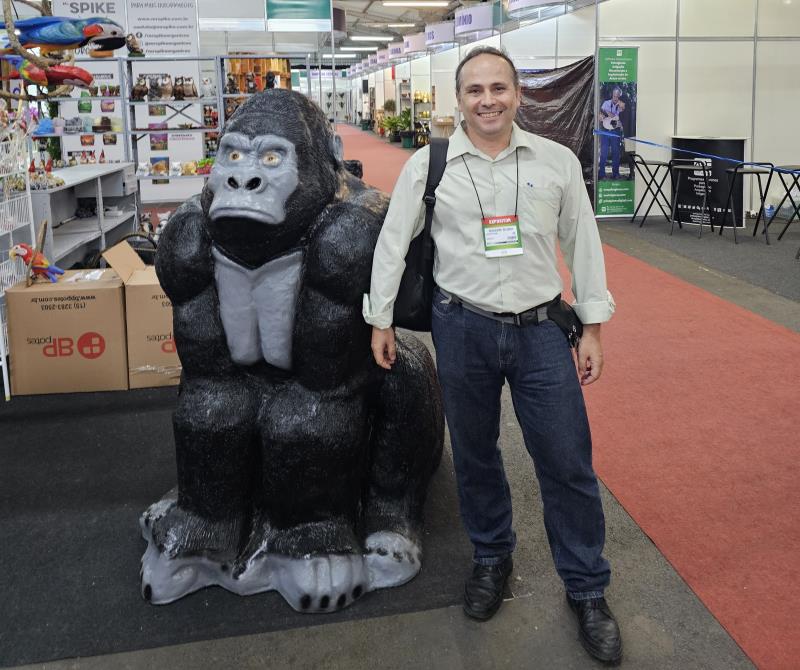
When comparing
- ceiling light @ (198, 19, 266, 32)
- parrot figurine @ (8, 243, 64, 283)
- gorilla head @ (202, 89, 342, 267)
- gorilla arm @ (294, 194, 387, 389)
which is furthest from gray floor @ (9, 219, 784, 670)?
ceiling light @ (198, 19, 266, 32)

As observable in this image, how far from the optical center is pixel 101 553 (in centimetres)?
269

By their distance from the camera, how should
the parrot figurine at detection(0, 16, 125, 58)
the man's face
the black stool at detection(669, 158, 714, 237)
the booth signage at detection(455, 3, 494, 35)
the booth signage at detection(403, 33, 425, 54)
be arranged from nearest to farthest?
1. the man's face
2. the parrot figurine at detection(0, 16, 125, 58)
3. the black stool at detection(669, 158, 714, 237)
4. the booth signage at detection(455, 3, 494, 35)
5. the booth signage at detection(403, 33, 425, 54)

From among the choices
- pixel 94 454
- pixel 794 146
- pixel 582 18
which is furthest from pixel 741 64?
pixel 94 454

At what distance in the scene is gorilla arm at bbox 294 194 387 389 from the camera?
2.23m

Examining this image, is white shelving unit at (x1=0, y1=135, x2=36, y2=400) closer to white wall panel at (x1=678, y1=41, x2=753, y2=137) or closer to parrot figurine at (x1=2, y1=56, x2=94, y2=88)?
parrot figurine at (x1=2, y1=56, x2=94, y2=88)

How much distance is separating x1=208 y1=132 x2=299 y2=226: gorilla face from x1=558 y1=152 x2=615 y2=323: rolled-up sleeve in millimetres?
719

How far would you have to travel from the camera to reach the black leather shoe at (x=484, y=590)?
2.33 meters

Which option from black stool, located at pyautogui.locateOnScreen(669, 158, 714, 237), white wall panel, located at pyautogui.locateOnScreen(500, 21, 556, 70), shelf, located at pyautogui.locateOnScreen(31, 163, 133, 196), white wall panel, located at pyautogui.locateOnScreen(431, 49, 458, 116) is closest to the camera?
shelf, located at pyautogui.locateOnScreen(31, 163, 133, 196)

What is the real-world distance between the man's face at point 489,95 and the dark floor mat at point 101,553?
134 cm

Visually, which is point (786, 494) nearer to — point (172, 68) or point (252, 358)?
point (252, 358)

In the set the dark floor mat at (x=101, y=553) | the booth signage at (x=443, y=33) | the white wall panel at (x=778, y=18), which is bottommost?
the dark floor mat at (x=101, y=553)

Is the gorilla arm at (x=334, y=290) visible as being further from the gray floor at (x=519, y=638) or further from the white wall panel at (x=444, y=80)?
the white wall panel at (x=444, y=80)

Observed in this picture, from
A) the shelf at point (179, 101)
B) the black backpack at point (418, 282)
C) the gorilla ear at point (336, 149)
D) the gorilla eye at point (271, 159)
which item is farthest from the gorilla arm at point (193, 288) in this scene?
the shelf at point (179, 101)

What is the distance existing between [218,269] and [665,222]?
8383 mm
